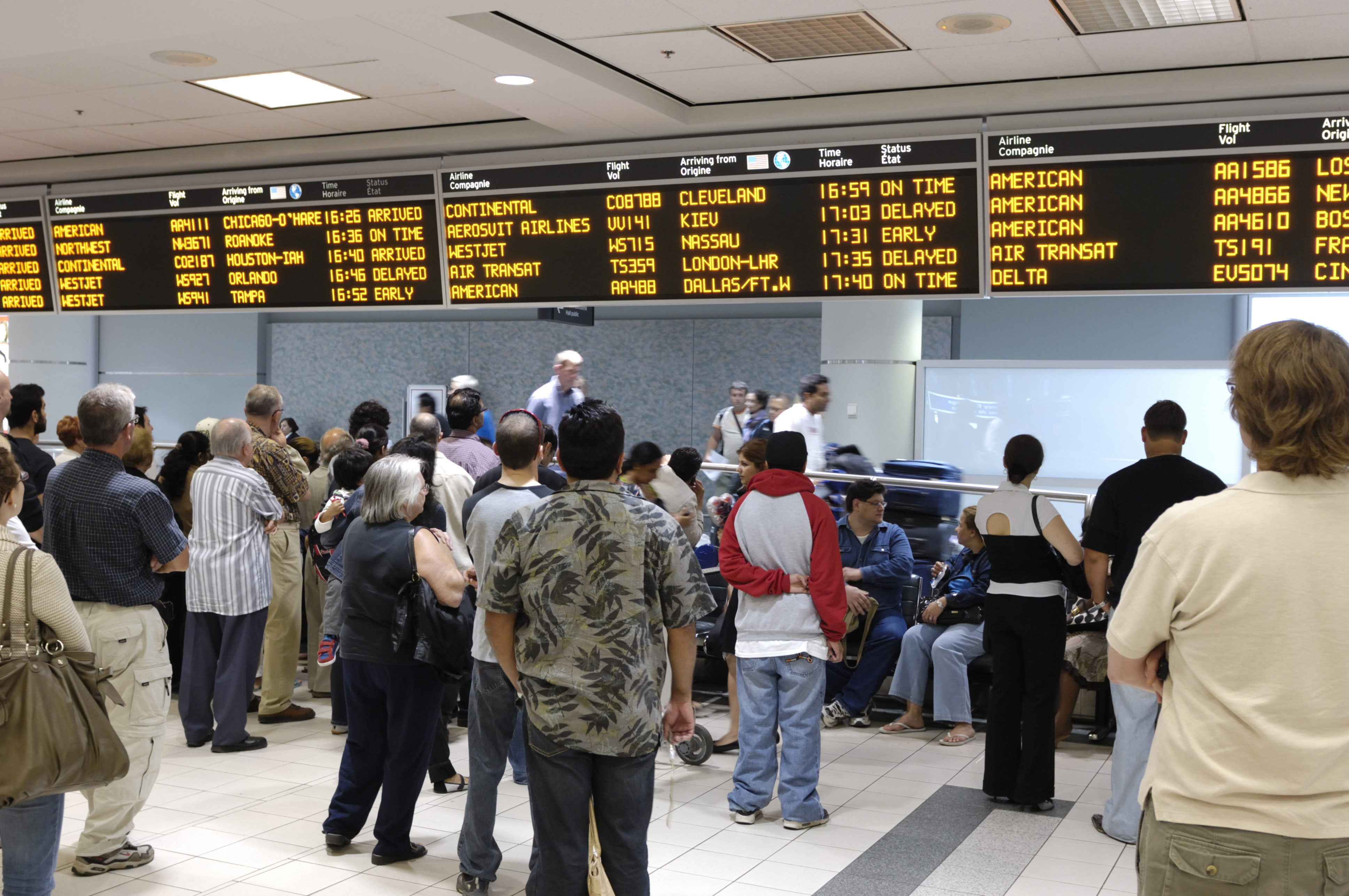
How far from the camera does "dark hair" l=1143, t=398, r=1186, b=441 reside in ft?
15.3

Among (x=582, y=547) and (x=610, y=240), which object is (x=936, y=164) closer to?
(x=610, y=240)

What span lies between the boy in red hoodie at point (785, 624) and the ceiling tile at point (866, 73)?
62.0 inches

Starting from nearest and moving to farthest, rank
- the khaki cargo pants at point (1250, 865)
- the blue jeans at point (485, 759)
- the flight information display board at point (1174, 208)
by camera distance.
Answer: the khaki cargo pants at point (1250, 865)
the blue jeans at point (485, 759)
the flight information display board at point (1174, 208)

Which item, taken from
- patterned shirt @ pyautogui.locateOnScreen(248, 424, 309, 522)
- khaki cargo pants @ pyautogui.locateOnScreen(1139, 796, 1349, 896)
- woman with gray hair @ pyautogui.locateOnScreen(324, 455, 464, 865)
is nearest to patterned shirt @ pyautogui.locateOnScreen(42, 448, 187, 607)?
woman with gray hair @ pyautogui.locateOnScreen(324, 455, 464, 865)

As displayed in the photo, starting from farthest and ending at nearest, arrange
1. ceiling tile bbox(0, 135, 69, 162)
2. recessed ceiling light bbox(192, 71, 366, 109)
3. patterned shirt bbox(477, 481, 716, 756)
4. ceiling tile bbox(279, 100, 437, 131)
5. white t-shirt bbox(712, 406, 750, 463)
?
white t-shirt bbox(712, 406, 750, 463) < ceiling tile bbox(0, 135, 69, 162) < ceiling tile bbox(279, 100, 437, 131) < recessed ceiling light bbox(192, 71, 366, 109) < patterned shirt bbox(477, 481, 716, 756)

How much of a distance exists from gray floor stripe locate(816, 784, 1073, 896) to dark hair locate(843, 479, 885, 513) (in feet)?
5.38

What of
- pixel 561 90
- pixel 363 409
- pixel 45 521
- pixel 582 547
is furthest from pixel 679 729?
pixel 363 409

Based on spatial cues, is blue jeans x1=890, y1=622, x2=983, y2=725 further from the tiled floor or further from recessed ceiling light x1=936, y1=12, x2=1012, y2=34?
recessed ceiling light x1=936, y1=12, x2=1012, y2=34

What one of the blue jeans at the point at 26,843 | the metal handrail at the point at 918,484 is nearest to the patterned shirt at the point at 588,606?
the blue jeans at the point at 26,843

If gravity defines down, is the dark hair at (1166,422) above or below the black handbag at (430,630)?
above

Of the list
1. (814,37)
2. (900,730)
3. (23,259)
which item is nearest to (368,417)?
(23,259)

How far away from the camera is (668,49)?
197 inches

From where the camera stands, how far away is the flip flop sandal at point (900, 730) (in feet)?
21.4

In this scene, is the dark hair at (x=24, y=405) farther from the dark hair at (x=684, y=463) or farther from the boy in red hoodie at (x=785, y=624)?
the boy in red hoodie at (x=785, y=624)
